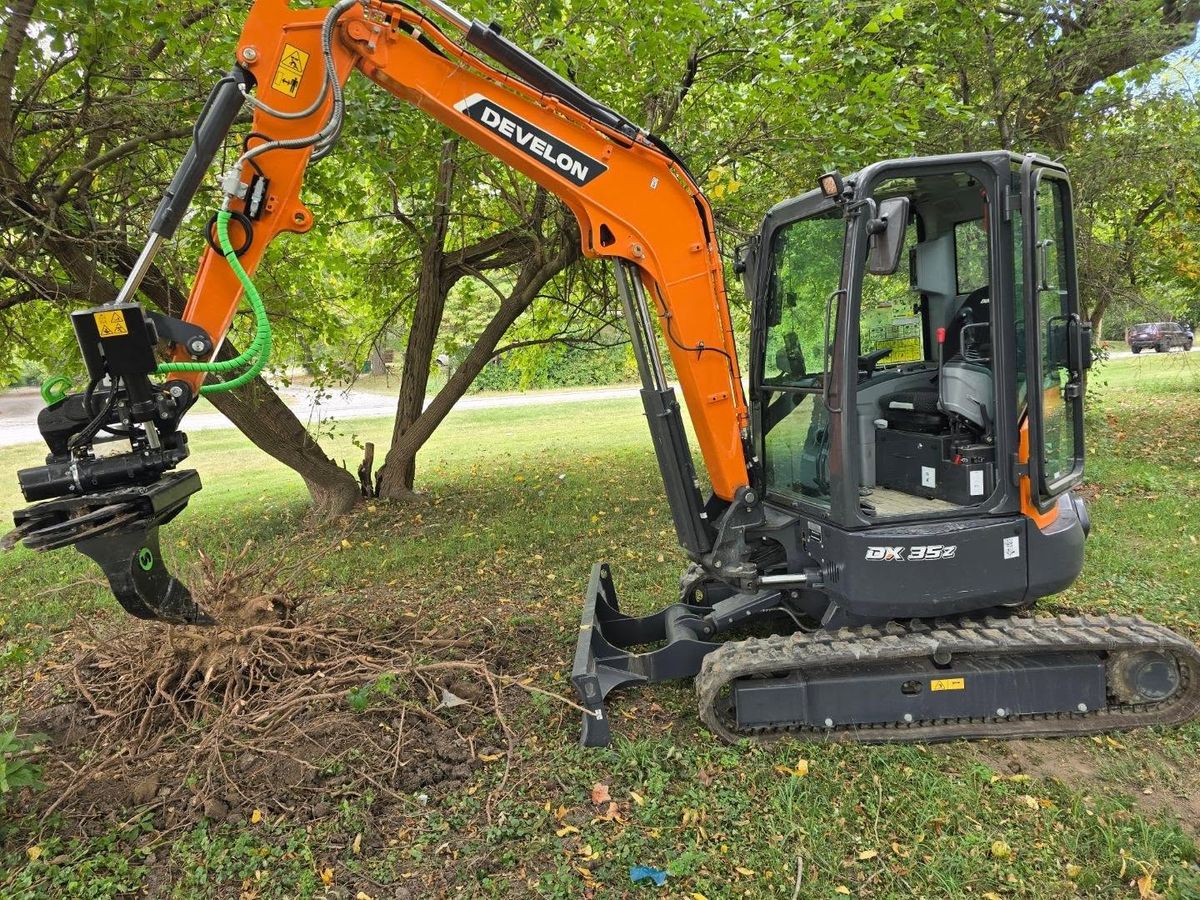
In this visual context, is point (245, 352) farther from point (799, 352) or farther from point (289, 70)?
point (799, 352)

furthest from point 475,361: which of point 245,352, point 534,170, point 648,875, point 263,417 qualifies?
point 648,875

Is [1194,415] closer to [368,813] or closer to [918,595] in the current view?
[918,595]

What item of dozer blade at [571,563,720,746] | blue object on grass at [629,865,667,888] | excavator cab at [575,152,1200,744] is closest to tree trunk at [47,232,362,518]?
dozer blade at [571,563,720,746]

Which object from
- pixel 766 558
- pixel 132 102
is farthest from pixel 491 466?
pixel 766 558

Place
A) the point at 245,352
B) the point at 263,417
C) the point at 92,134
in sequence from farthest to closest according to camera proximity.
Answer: the point at 263,417
the point at 92,134
the point at 245,352

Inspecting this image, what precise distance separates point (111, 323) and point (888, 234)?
345 cm

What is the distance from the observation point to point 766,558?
4496mm

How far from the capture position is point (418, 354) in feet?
32.9

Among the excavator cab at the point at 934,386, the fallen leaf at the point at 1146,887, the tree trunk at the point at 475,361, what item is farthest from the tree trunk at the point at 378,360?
the fallen leaf at the point at 1146,887

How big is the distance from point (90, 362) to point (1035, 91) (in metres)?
10.6

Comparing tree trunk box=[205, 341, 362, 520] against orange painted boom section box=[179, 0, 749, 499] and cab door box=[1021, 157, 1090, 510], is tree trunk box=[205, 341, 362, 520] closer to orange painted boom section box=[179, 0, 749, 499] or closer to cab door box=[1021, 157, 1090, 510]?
orange painted boom section box=[179, 0, 749, 499]

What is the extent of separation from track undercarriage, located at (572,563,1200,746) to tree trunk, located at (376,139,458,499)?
6711mm

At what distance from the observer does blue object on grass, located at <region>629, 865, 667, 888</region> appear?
302cm

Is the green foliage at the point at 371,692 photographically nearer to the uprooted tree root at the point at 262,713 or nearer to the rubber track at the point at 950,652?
the uprooted tree root at the point at 262,713
